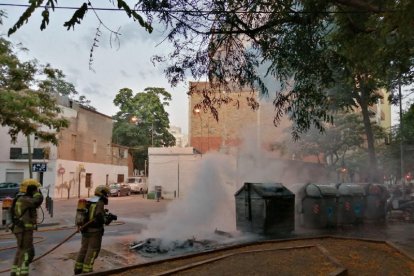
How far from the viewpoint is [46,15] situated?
299cm

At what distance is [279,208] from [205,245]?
3.23 m

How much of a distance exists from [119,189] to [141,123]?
19029 millimetres

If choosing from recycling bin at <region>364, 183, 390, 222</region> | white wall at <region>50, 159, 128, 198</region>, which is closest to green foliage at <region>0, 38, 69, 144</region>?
recycling bin at <region>364, 183, 390, 222</region>

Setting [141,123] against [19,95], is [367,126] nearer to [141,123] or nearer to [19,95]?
[19,95]

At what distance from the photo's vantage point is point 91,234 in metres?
7.74

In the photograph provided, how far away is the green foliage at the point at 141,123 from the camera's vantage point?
2248 inches

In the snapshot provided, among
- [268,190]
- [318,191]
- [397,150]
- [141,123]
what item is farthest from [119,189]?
[268,190]

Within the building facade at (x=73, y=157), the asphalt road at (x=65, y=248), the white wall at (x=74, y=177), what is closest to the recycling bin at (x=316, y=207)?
the asphalt road at (x=65, y=248)

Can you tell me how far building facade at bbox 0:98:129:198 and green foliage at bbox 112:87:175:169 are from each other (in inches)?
220

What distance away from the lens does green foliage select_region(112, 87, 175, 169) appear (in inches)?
2248

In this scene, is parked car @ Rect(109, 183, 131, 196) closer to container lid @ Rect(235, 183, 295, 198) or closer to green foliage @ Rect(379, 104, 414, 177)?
green foliage @ Rect(379, 104, 414, 177)

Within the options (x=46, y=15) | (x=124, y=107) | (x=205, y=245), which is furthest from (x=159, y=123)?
(x=46, y=15)

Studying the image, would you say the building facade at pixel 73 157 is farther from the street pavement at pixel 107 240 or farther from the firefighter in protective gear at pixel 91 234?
the firefighter in protective gear at pixel 91 234

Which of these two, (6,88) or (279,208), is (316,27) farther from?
(6,88)
